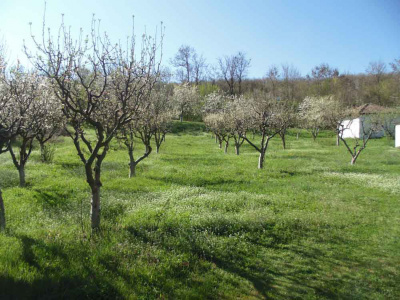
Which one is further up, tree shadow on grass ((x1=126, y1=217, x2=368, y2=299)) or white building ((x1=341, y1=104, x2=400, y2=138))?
white building ((x1=341, y1=104, x2=400, y2=138))

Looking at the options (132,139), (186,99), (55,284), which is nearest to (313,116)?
(186,99)

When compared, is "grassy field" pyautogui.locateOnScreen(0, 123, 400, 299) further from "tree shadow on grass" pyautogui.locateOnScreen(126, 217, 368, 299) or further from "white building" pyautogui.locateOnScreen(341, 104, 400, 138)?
"white building" pyautogui.locateOnScreen(341, 104, 400, 138)

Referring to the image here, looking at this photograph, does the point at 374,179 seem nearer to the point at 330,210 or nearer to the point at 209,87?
the point at 330,210

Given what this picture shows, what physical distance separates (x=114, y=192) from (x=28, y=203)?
11.6 feet

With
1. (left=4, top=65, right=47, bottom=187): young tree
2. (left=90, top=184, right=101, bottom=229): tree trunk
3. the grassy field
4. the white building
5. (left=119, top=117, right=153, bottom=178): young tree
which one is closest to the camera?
the grassy field

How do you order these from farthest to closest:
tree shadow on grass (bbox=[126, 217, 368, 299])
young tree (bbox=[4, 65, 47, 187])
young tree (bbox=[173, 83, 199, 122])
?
young tree (bbox=[173, 83, 199, 122]) < young tree (bbox=[4, 65, 47, 187]) < tree shadow on grass (bbox=[126, 217, 368, 299])

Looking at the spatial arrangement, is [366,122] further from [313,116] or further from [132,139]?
[132,139]

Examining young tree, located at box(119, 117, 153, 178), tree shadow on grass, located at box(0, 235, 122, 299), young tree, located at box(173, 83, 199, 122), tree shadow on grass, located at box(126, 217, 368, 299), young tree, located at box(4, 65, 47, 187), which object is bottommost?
tree shadow on grass, located at box(126, 217, 368, 299)

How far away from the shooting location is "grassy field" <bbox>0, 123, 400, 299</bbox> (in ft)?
20.3

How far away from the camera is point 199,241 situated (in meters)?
8.45

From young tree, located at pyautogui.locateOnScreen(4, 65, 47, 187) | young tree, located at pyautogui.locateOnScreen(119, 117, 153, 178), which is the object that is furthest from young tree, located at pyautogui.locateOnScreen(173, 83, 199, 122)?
young tree, located at pyautogui.locateOnScreen(4, 65, 47, 187)

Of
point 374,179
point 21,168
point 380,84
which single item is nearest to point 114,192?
point 21,168

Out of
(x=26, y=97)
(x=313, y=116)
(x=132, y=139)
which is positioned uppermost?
(x=313, y=116)

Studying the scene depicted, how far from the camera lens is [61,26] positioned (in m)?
8.59
